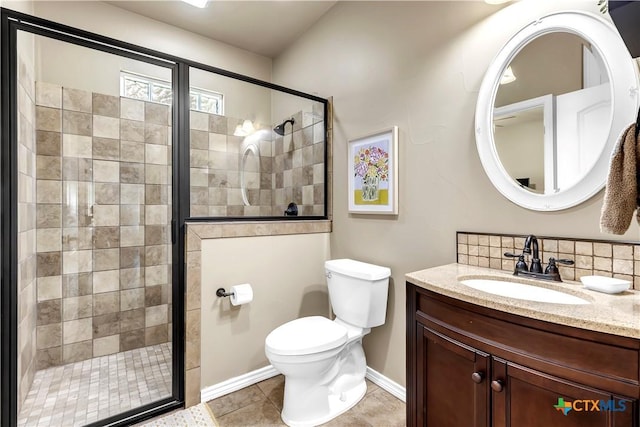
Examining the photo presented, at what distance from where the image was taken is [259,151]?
257cm

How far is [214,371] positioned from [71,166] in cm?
166

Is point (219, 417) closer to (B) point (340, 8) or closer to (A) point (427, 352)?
(A) point (427, 352)

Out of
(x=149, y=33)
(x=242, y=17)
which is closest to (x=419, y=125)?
(x=242, y=17)

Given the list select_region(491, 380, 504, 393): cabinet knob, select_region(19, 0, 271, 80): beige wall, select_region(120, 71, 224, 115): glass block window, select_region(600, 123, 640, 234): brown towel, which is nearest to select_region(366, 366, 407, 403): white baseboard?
select_region(491, 380, 504, 393): cabinet knob

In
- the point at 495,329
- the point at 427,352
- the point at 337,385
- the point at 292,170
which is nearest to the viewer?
the point at 495,329

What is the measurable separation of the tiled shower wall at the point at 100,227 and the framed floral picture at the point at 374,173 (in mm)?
1254

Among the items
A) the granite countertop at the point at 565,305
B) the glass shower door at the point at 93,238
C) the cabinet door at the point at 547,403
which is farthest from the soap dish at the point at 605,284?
the glass shower door at the point at 93,238

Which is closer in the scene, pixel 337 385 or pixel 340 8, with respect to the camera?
pixel 337 385

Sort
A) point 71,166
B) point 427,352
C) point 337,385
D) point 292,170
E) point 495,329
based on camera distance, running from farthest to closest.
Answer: point 292,170 → point 71,166 → point 337,385 → point 427,352 → point 495,329

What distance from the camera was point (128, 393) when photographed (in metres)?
1.87

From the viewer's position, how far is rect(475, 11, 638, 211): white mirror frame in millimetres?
1075

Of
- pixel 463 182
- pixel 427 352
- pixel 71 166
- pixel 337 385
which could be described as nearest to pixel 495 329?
pixel 427 352

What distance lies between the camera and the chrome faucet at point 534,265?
119cm

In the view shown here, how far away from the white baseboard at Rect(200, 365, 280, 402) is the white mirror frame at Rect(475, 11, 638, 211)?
1871 mm
